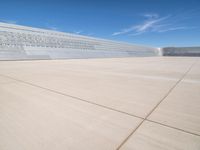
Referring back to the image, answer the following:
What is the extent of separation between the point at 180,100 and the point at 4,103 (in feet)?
5.06

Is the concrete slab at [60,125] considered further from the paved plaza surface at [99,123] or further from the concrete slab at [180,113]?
the concrete slab at [180,113]

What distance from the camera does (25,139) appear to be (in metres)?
0.58

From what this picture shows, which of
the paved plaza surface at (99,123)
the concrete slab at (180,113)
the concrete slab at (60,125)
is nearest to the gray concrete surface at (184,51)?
the concrete slab at (180,113)

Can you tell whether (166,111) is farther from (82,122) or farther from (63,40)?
(63,40)

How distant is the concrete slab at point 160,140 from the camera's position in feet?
1.77

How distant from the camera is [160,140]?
0.58 m

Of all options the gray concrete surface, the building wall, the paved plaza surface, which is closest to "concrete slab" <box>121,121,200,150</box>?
the paved plaza surface

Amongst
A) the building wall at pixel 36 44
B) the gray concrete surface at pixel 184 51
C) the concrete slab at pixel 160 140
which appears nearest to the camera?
the concrete slab at pixel 160 140

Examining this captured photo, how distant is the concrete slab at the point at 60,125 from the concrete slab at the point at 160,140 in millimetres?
55

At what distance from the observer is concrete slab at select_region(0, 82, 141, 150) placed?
0.55 meters

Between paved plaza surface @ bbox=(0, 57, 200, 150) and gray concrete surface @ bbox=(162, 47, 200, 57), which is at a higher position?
gray concrete surface @ bbox=(162, 47, 200, 57)

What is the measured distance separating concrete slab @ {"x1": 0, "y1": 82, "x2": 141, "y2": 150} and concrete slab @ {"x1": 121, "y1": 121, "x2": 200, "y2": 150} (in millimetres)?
55

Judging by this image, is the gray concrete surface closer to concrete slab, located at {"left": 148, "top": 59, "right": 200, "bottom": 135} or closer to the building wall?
the building wall

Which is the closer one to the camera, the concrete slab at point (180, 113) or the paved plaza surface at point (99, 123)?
the paved plaza surface at point (99, 123)
